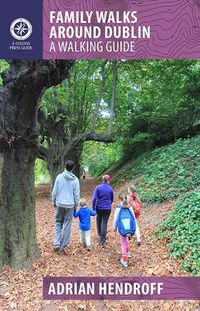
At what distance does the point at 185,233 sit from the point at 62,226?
2.67m

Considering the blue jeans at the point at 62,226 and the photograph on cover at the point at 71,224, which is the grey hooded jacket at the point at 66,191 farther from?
the blue jeans at the point at 62,226

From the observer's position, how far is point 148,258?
7.84 m

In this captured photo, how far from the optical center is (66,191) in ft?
24.8

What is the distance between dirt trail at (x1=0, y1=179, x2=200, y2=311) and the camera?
227 inches

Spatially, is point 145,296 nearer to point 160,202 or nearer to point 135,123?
point 160,202

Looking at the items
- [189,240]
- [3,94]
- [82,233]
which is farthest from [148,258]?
[3,94]

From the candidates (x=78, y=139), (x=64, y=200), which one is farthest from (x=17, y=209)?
(x=78, y=139)

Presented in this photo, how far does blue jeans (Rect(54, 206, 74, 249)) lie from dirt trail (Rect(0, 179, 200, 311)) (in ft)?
Result: 0.93

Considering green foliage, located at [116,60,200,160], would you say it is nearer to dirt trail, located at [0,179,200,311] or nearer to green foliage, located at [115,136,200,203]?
green foliage, located at [115,136,200,203]

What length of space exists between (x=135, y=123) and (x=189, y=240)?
13.1m

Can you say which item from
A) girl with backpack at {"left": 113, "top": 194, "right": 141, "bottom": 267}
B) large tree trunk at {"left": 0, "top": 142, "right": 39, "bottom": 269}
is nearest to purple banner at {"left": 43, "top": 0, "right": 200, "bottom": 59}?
large tree trunk at {"left": 0, "top": 142, "right": 39, "bottom": 269}

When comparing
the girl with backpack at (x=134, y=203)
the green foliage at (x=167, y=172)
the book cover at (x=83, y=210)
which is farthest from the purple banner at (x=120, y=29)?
the green foliage at (x=167, y=172)

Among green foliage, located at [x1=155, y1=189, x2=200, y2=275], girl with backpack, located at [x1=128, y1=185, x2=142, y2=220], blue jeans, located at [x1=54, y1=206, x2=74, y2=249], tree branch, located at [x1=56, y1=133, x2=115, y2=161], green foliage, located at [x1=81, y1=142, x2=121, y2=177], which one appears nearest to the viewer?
green foliage, located at [x1=155, y1=189, x2=200, y2=275]

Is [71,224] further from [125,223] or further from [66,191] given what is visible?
[125,223]
